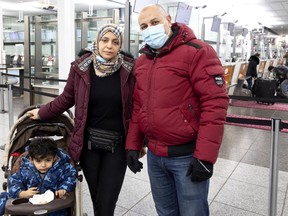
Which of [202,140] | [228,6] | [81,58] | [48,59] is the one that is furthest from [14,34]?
[202,140]

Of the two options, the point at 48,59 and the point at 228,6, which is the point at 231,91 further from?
the point at 48,59

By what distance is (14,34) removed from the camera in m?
12.8

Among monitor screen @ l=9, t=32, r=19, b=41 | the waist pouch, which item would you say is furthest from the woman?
monitor screen @ l=9, t=32, r=19, b=41

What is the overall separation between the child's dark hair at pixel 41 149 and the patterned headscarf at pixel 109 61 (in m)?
0.58

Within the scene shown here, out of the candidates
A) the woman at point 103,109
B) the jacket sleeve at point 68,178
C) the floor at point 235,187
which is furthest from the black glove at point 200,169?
the floor at point 235,187

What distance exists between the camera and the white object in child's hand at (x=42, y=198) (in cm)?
173

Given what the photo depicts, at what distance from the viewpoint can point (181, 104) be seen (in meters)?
1.48

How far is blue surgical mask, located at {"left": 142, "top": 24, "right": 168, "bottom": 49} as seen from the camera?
1.51 m

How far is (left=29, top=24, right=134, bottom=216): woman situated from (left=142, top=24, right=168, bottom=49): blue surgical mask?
1.02ft

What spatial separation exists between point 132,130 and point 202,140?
46 cm

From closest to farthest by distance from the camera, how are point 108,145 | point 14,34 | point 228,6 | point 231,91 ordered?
1. point 108,145
2. point 231,91
3. point 228,6
4. point 14,34

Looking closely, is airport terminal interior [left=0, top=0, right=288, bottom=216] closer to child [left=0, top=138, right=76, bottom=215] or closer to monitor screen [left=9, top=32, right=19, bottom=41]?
monitor screen [left=9, top=32, right=19, bottom=41]

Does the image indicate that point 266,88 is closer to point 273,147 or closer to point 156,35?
point 273,147

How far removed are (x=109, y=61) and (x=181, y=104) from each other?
54cm
